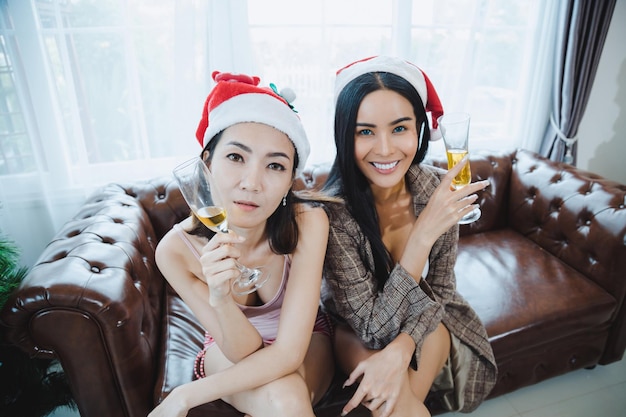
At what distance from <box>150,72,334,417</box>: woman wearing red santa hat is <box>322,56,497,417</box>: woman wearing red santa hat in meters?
0.17

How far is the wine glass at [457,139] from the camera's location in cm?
126

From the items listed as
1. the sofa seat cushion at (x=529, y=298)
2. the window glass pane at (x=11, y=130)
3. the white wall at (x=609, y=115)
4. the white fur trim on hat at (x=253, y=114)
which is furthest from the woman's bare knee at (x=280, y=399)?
the white wall at (x=609, y=115)

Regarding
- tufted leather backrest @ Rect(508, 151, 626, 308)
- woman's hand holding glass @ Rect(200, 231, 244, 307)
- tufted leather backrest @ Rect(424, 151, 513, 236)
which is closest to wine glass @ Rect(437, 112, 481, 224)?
woman's hand holding glass @ Rect(200, 231, 244, 307)

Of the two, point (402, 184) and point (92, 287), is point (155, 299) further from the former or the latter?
point (402, 184)

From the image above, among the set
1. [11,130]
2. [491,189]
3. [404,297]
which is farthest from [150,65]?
[491,189]

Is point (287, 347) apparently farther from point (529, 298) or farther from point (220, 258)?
point (529, 298)

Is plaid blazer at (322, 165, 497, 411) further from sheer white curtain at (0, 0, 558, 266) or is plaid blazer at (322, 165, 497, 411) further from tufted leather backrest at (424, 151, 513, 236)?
sheer white curtain at (0, 0, 558, 266)

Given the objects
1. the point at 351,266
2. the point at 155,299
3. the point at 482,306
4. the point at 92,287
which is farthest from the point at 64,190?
the point at 482,306

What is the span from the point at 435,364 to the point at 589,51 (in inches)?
94.9

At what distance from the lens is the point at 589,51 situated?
2.59 metres

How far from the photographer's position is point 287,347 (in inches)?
45.6

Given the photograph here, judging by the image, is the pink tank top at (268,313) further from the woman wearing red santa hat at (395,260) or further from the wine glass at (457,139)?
the wine glass at (457,139)

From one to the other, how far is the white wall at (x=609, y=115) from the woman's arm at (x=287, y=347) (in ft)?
9.39

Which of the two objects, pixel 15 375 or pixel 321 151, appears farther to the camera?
pixel 321 151
